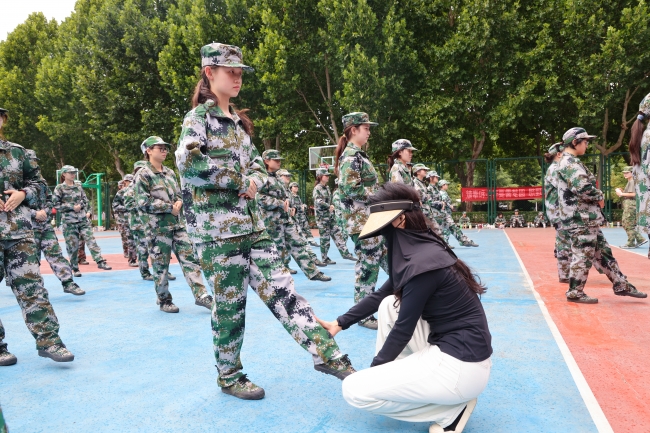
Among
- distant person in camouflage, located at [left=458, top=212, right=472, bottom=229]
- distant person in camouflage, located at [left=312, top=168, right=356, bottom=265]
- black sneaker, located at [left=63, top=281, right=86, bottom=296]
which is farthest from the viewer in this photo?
distant person in camouflage, located at [left=458, top=212, right=472, bottom=229]

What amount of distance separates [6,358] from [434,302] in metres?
3.50

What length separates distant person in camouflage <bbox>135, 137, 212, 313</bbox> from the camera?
5.84 metres

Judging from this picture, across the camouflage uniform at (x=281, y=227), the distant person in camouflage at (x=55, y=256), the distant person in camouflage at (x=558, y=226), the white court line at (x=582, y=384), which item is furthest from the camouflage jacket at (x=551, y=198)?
the distant person in camouflage at (x=55, y=256)

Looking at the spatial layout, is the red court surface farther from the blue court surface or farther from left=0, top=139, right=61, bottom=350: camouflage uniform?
left=0, top=139, right=61, bottom=350: camouflage uniform

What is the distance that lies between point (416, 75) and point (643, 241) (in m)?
12.6

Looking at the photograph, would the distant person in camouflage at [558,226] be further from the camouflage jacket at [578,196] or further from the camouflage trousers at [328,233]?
the camouflage trousers at [328,233]

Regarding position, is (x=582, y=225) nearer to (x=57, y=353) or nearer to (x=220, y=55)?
(x=220, y=55)

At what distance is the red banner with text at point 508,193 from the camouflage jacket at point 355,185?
61.0ft

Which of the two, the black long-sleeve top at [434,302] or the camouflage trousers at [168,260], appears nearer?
the black long-sleeve top at [434,302]

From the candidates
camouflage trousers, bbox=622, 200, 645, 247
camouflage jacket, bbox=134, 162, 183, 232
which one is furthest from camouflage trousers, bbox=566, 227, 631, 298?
camouflage trousers, bbox=622, 200, 645, 247

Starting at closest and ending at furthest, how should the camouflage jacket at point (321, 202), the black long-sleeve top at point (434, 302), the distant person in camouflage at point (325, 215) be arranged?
the black long-sleeve top at point (434, 302)
the distant person in camouflage at point (325, 215)
the camouflage jacket at point (321, 202)

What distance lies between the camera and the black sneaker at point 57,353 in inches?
154

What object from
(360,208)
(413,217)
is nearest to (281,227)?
(360,208)

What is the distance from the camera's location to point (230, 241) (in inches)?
122
